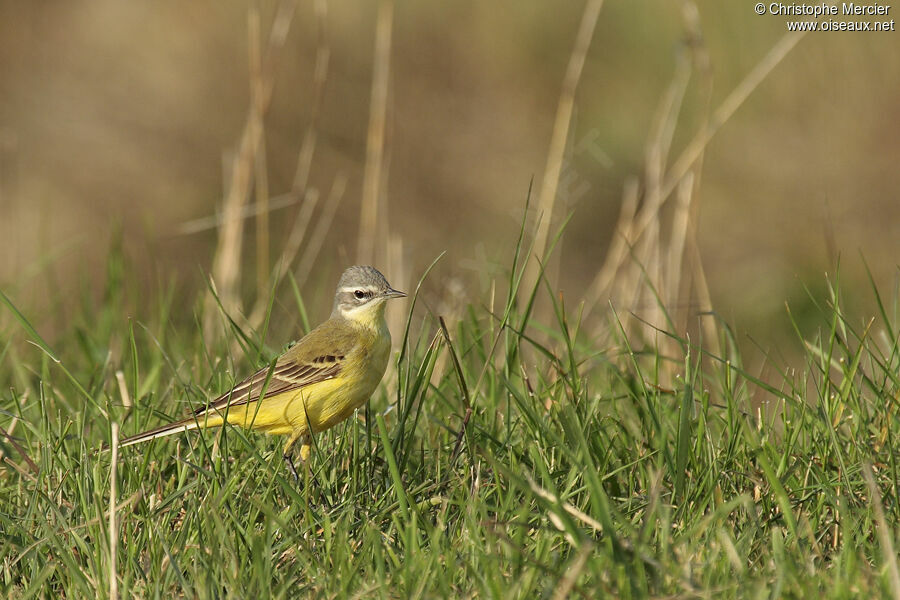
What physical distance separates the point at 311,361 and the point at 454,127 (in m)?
9.44

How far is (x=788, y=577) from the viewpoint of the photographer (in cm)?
342

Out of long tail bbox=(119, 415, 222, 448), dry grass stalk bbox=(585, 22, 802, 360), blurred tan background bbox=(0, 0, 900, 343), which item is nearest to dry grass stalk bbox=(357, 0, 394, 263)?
dry grass stalk bbox=(585, 22, 802, 360)

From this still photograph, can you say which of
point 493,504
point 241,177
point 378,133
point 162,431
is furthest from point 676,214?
point 162,431

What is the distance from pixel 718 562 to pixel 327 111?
11692mm

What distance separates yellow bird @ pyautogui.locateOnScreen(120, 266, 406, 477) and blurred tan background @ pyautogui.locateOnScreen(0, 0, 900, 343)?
6532 millimetres

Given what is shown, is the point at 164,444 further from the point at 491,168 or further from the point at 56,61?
the point at 56,61

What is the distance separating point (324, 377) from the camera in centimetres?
551

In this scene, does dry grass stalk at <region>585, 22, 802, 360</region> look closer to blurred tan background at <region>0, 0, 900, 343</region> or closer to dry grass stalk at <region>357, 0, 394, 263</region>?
dry grass stalk at <region>357, 0, 394, 263</region>

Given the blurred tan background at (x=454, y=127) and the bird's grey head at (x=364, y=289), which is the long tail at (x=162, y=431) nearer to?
the bird's grey head at (x=364, y=289)

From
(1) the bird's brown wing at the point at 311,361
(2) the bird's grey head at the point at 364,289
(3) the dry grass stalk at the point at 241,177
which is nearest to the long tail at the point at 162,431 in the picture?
(1) the bird's brown wing at the point at 311,361

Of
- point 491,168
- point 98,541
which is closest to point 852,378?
point 98,541

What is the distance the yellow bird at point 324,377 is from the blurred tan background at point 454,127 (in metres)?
6.53

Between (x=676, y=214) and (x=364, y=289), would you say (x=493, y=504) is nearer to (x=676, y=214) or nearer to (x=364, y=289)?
(x=364, y=289)

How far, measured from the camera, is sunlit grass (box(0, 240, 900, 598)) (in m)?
3.59
